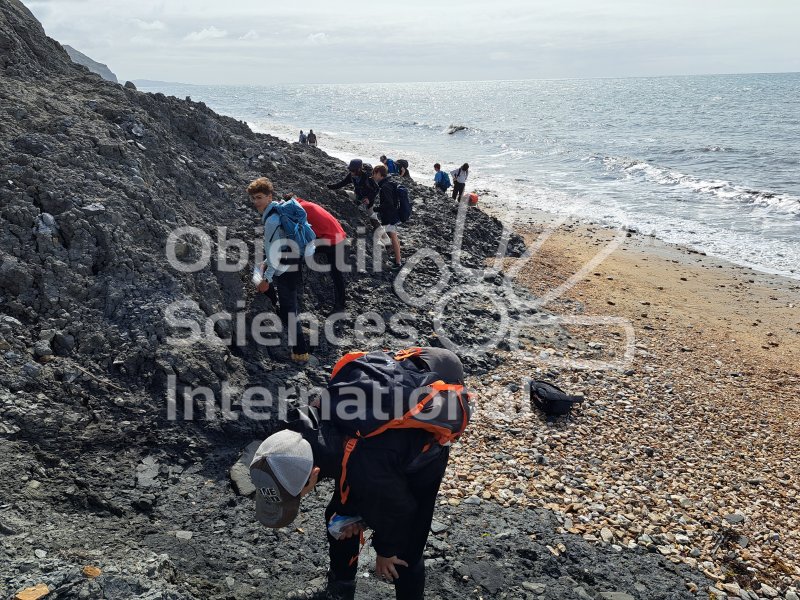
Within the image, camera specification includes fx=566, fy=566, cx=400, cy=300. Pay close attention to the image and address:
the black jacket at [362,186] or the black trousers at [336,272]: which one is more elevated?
the black jacket at [362,186]

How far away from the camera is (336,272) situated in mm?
7336

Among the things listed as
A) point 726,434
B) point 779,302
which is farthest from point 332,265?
point 779,302

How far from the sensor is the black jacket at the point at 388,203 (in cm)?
988

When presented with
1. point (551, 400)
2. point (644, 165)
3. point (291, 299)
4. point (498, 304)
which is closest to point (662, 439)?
point (551, 400)

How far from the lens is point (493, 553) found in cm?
443

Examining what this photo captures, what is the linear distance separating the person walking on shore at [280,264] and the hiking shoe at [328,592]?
3.01 meters

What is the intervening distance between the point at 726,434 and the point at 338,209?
6941 mm

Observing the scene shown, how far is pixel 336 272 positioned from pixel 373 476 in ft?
16.2

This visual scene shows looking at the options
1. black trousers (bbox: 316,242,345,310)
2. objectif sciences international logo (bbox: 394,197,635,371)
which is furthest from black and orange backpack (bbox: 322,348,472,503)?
objectif sciences international logo (bbox: 394,197,635,371)

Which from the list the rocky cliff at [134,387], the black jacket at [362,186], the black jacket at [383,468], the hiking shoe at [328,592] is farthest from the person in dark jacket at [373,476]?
the black jacket at [362,186]

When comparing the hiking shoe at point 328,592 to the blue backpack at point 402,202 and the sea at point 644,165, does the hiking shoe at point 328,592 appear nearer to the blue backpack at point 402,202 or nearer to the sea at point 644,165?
the blue backpack at point 402,202

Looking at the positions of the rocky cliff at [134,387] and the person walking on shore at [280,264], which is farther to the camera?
the person walking on shore at [280,264]

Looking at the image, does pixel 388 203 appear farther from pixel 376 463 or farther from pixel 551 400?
pixel 376 463

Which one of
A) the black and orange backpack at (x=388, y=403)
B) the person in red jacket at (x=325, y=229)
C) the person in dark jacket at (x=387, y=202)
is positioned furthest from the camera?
the person in dark jacket at (x=387, y=202)
